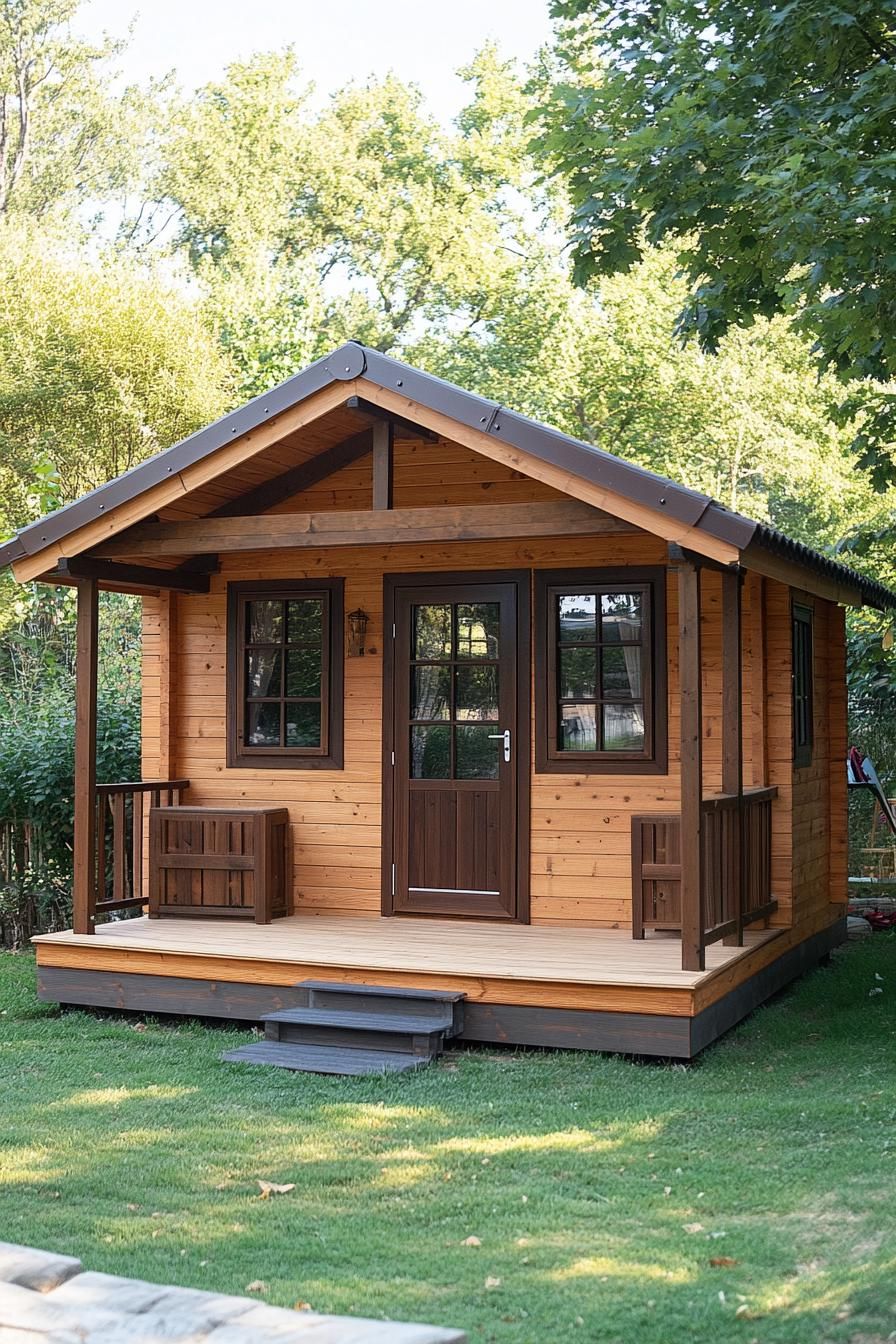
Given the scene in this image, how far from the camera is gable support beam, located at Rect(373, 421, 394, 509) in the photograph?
727 cm

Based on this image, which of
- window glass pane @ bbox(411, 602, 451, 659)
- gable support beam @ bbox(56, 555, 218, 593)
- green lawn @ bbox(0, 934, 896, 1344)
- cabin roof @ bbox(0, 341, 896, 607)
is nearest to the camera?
green lawn @ bbox(0, 934, 896, 1344)

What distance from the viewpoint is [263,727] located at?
364 inches

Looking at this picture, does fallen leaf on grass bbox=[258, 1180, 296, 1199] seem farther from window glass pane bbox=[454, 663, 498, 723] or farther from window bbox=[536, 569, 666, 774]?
window glass pane bbox=[454, 663, 498, 723]

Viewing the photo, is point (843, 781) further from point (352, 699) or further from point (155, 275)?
point (155, 275)

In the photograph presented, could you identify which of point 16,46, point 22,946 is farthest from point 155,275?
point 22,946

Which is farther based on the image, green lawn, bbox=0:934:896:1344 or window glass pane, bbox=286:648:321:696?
window glass pane, bbox=286:648:321:696

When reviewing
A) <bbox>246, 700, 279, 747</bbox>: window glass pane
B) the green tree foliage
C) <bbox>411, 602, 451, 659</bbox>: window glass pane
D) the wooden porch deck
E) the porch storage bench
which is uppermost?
the green tree foliage

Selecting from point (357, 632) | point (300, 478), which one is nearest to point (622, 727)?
point (357, 632)

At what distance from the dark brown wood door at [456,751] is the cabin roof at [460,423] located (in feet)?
5.99

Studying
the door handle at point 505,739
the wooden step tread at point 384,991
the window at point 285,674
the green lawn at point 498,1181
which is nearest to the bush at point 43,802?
the window at point 285,674

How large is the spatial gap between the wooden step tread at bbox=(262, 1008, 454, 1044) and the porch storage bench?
4.55 ft

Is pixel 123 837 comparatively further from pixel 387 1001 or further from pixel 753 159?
pixel 753 159

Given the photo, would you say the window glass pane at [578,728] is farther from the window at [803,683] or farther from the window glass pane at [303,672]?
the window glass pane at [303,672]

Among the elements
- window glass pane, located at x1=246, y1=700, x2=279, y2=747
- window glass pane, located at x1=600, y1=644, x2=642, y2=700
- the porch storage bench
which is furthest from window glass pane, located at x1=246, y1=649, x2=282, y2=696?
window glass pane, located at x1=600, y1=644, x2=642, y2=700
